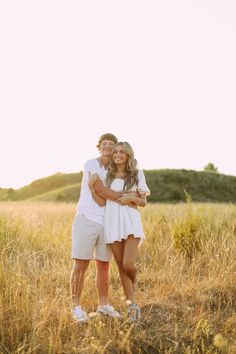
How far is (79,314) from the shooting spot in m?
5.05

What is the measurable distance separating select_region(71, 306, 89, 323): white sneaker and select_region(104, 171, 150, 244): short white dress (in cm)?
69

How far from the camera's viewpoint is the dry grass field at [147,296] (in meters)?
4.39

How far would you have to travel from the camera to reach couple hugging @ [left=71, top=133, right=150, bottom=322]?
5.08 metres

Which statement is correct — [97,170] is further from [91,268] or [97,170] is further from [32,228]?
[32,228]

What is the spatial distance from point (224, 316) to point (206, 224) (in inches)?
115

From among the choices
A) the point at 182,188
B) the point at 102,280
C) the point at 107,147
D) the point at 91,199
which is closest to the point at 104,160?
the point at 107,147

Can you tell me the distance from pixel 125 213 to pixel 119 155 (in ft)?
1.78

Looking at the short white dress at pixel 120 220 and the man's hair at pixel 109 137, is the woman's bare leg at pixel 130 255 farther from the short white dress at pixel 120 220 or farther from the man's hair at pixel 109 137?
the man's hair at pixel 109 137

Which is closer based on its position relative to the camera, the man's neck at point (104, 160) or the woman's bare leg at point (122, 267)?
the woman's bare leg at point (122, 267)

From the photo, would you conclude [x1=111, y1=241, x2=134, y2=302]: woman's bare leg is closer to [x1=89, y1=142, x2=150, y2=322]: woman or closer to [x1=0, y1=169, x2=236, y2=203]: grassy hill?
[x1=89, y1=142, x2=150, y2=322]: woman

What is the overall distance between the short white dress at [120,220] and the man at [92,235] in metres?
0.10

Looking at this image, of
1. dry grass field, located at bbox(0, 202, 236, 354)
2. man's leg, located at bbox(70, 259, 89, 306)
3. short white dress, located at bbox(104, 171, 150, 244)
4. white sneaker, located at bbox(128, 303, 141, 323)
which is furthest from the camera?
man's leg, located at bbox(70, 259, 89, 306)

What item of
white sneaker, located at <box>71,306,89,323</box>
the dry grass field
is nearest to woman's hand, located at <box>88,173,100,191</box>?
the dry grass field

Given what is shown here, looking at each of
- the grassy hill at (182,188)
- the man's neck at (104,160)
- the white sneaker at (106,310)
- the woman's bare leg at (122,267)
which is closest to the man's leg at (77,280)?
the white sneaker at (106,310)
